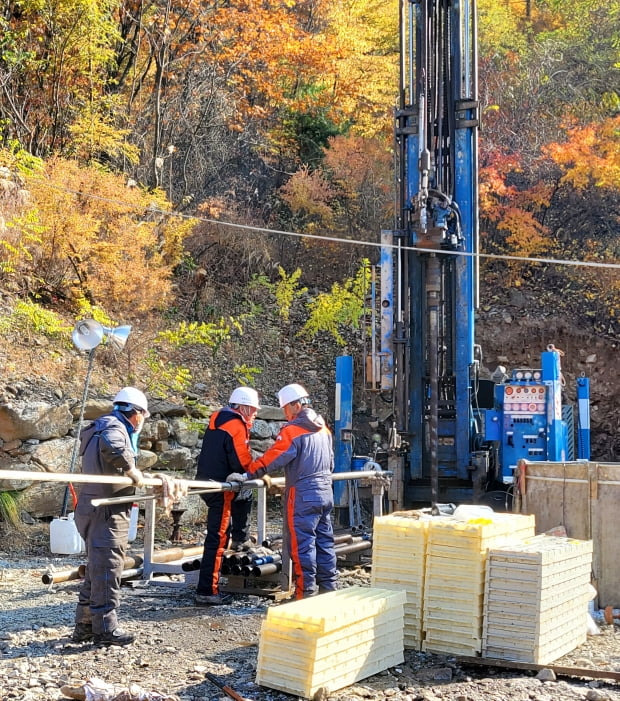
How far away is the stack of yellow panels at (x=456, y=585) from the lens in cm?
586

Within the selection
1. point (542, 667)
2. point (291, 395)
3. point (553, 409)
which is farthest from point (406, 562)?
point (553, 409)

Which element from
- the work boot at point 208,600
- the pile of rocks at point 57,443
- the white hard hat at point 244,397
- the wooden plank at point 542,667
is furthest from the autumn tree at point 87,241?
the wooden plank at point 542,667

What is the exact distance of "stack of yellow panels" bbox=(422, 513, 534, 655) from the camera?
5863mm

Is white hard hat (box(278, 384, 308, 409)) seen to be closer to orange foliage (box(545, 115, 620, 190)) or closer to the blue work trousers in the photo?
the blue work trousers

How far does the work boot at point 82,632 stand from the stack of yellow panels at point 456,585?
2379mm

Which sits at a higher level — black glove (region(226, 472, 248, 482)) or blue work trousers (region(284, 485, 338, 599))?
black glove (region(226, 472, 248, 482))

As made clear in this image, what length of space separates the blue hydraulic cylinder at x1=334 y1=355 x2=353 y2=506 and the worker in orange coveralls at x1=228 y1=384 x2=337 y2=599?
10.5 ft

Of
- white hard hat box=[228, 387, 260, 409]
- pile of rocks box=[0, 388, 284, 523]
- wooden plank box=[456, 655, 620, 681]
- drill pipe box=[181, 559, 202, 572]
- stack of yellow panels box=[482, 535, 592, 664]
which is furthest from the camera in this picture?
pile of rocks box=[0, 388, 284, 523]

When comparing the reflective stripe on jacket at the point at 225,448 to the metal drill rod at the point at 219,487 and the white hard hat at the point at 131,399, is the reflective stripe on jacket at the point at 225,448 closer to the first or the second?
the metal drill rod at the point at 219,487

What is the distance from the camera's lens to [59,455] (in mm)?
11617

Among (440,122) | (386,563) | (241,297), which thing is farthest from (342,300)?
(386,563)

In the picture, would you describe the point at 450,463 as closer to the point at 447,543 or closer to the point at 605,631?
the point at 605,631

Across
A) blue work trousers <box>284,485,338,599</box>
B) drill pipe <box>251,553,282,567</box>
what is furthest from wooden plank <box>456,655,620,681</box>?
drill pipe <box>251,553,282,567</box>

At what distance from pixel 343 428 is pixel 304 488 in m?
3.64
